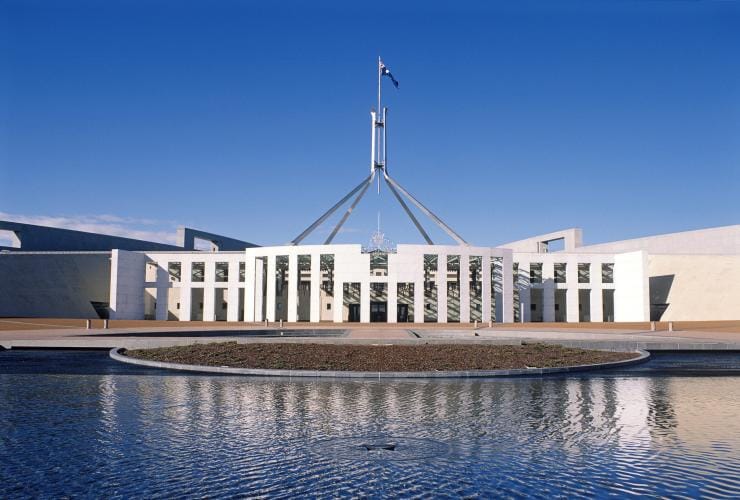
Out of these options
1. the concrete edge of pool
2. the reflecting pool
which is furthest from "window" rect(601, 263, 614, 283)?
the reflecting pool

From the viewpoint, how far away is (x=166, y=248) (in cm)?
8175

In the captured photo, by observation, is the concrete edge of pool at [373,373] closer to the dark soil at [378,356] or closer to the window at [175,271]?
the dark soil at [378,356]

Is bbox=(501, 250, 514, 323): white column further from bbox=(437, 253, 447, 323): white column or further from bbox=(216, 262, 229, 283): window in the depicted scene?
bbox=(216, 262, 229, 283): window

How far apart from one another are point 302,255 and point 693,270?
120 ft

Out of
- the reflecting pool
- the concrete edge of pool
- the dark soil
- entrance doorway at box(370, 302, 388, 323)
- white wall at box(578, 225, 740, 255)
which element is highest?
white wall at box(578, 225, 740, 255)

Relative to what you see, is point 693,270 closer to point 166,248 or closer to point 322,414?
point 322,414

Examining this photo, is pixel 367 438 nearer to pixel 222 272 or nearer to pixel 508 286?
pixel 508 286

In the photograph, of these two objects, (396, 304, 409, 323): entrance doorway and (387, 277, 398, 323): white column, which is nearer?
(387, 277, 398, 323): white column

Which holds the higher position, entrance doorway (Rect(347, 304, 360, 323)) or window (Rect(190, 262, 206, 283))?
window (Rect(190, 262, 206, 283))

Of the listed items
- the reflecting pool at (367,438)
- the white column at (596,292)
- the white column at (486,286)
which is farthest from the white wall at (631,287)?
the reflecting pool at (367,438)

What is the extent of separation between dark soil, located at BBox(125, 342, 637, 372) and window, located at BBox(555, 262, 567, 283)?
39.2 metres

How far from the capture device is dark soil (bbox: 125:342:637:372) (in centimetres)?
1744

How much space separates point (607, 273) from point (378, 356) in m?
47.5

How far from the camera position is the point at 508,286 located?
5472 cm
